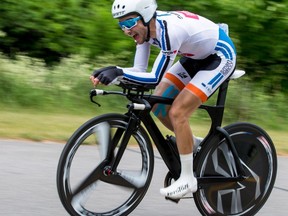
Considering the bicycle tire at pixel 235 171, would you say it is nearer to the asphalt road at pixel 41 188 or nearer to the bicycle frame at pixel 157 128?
the bicycle frame at pixel 157 128

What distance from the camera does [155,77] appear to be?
4879 millimetres

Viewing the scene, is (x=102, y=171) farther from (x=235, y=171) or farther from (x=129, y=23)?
(x=235, y=171)

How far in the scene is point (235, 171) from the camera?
548 cm

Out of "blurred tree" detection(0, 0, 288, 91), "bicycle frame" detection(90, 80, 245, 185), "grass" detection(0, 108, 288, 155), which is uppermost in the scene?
"bicycle frame" detection(90, 80, 245, 185)

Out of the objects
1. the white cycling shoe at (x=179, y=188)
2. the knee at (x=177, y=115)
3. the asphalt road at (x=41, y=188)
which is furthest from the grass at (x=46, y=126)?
the knee at (x=177, y=115)

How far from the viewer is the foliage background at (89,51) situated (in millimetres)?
11039

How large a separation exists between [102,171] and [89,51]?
8.50 meters

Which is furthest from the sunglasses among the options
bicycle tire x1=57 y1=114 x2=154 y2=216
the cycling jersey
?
bicycle tire x1=57 y1=114 x2=154 y2=216

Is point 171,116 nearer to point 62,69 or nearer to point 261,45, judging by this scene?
point 62,69

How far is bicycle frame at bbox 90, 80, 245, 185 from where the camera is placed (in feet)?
16.2

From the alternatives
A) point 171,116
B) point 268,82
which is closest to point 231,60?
point 171,116

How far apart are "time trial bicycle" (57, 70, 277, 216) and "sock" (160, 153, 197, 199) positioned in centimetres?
11

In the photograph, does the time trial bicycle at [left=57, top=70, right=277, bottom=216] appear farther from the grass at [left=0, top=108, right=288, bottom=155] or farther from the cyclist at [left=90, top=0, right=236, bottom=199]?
the grass at [left=0, top=108, right=288, bottom=155]

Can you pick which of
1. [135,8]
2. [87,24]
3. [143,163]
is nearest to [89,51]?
[87,24]
